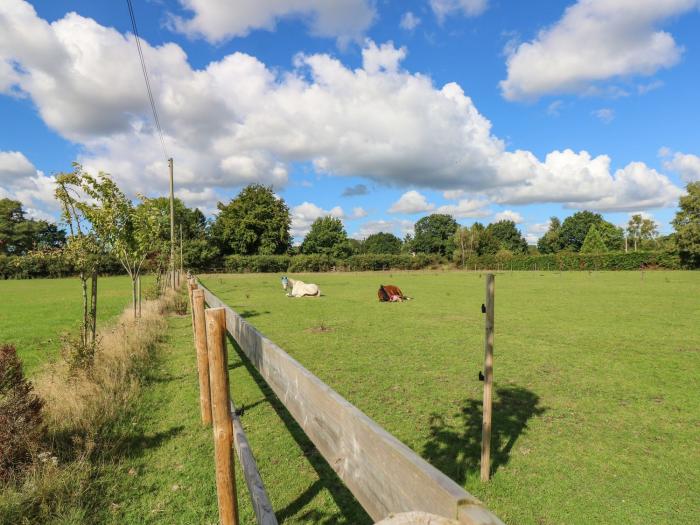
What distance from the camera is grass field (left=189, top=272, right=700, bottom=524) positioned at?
3465 mm

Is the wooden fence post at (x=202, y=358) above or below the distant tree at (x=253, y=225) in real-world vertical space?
below

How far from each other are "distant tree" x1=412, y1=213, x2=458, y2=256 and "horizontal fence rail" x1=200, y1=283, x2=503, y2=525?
325ft

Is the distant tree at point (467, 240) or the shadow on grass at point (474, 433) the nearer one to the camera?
the shadow on grass at point (474, 433)

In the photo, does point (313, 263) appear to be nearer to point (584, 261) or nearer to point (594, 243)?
point (584, 261)

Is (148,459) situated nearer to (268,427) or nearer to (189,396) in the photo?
(268,427)

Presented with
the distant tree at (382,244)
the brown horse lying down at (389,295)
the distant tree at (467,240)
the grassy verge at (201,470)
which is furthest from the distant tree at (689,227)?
the distant tree at (382,244)

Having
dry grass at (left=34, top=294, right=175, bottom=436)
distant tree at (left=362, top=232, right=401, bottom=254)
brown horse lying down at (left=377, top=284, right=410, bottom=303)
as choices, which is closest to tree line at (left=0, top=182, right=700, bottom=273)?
distant tree at (left=362, top=232, right=401, bottom=254)

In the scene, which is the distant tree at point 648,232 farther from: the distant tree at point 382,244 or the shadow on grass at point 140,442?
the shadow on grass at point 140,442

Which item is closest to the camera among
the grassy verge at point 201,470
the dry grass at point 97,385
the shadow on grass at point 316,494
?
the shadow on grass at point 316,494

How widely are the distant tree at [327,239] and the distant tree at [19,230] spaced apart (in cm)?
4256

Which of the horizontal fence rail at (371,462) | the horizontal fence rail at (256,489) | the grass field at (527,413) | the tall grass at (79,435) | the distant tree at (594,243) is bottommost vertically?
the grass field at (527,413)

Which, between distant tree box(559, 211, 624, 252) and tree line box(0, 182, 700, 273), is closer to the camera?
tree line box(0, 182, 700, 273)

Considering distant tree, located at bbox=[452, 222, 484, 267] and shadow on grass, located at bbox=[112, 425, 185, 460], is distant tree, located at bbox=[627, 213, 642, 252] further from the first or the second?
shadow on grass, located at bbox=[112, 425, 185, 460]

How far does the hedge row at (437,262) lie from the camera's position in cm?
5423
